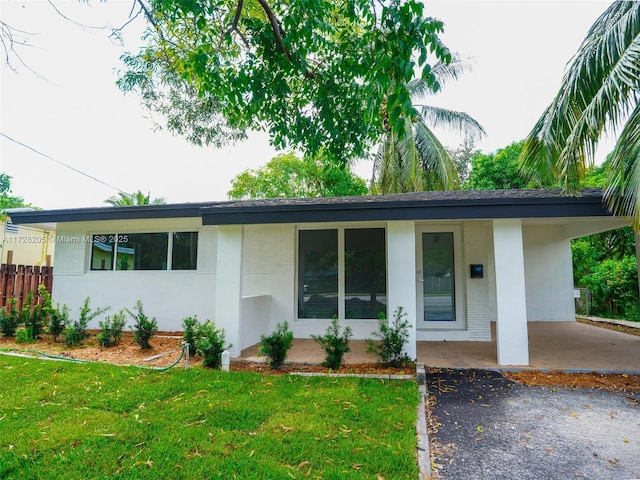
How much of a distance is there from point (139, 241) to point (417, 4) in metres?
7.94

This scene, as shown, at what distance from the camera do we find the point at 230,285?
603 cm

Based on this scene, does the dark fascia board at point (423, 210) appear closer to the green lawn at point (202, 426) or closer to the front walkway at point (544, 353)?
the front walkway at point (544, 353)

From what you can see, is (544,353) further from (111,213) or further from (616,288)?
(111,213)

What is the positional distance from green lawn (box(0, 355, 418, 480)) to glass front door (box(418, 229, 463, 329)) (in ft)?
10.0

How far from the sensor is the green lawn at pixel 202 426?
2.64 metres

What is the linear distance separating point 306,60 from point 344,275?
4134 millimetres

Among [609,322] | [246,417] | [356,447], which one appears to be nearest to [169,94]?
[246,417]

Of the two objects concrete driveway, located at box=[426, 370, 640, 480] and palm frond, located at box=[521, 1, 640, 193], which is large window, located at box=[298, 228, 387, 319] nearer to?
concrete driveway, located at box=[426, 370, 640, 480]

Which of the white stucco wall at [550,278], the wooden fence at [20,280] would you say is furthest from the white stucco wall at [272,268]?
the white stucco wall at [550,278]

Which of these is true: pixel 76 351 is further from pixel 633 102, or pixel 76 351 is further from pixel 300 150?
pixel 633 102

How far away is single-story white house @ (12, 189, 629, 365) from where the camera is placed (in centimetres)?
542

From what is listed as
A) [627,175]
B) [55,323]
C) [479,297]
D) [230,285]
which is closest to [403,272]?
[479,297]

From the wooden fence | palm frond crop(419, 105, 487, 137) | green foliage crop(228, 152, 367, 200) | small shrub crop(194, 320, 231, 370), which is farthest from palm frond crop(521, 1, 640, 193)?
green foliage crop(228, 152, 367, 200)

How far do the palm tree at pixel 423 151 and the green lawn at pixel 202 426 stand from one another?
10.2m
